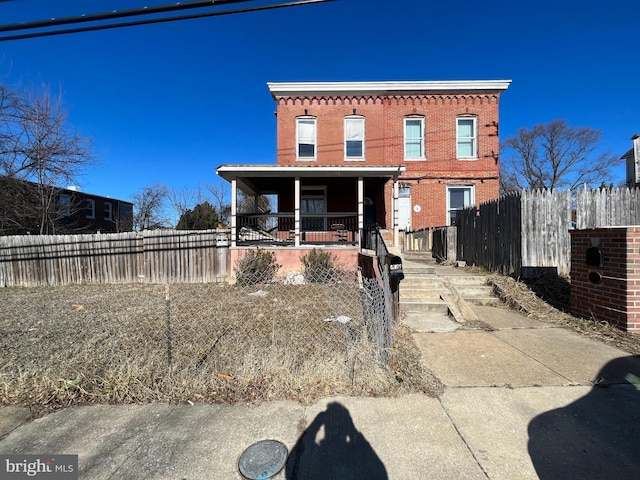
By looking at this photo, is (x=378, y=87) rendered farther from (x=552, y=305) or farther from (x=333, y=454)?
(x=333, y=454)

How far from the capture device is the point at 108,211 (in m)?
29.9

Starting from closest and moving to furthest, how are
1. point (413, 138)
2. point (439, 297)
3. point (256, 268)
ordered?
point (439, 297) → point (256, 268) → point (413, 138)

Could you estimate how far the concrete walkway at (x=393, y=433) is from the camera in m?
2.10

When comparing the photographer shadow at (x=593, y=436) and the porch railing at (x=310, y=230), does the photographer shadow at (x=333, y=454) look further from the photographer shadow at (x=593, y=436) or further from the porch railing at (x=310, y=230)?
the porch railing at (x=310, y=230)

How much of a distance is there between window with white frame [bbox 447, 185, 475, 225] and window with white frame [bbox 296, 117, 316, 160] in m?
6.82

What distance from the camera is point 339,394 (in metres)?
2.97

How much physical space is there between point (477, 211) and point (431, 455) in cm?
865

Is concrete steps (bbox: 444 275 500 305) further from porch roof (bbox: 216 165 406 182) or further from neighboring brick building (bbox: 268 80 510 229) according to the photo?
neighboring brick building (bbox: 268 80 510 229)

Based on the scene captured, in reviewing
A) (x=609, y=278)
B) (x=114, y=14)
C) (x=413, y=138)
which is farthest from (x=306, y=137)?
(x=609, y=278)

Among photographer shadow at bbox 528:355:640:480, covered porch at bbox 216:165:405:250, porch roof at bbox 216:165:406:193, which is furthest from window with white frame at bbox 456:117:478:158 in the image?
photographer shadow at bbox 528:355:640:480

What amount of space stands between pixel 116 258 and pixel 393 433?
36.9 ft

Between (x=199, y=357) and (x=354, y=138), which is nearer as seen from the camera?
(x=199, y=357)

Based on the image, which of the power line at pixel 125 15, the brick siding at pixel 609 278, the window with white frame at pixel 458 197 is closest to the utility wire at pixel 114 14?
the power line at pixel 125 15

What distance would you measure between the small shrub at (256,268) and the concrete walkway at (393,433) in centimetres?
624
